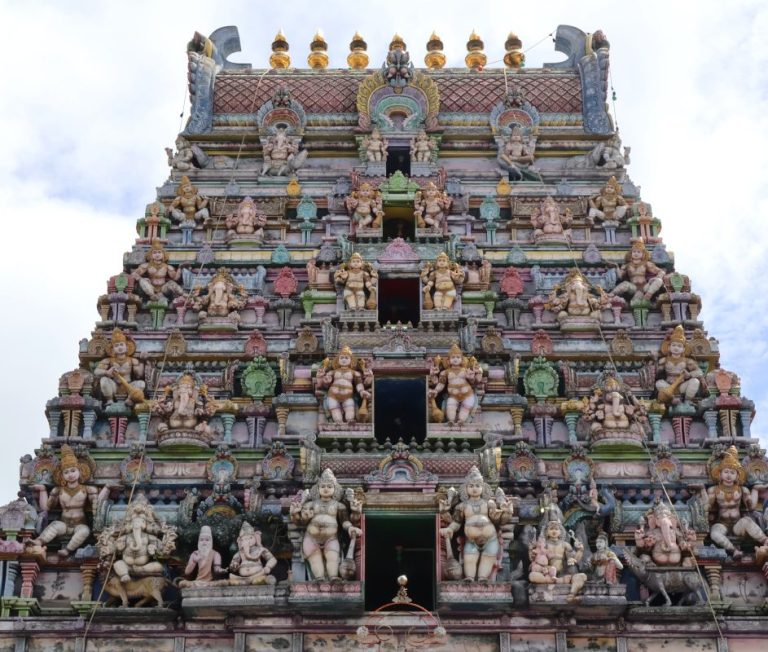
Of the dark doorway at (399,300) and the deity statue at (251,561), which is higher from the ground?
the dark doorway at (399,300)

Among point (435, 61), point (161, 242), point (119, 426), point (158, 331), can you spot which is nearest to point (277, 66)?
point (435, 61)

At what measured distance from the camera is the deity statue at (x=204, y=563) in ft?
89.9

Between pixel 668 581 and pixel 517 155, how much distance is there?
14565mm

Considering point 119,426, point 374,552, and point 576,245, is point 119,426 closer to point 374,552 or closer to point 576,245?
point 374,552

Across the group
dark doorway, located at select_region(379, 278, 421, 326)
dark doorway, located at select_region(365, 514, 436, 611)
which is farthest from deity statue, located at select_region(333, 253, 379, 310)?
dark doorway, located at select_region(365, 514, 436, 611)

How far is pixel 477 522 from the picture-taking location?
27.2 m

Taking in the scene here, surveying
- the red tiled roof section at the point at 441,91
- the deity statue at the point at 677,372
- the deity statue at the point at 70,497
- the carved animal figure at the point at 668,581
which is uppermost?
the red tiled roof section at the point at 441,91

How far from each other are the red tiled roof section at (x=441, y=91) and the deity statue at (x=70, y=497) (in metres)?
14.2

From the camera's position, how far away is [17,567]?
28.4m

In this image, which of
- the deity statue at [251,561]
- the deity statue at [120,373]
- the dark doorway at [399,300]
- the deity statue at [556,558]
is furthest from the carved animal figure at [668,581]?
the deity statue at [120,373]

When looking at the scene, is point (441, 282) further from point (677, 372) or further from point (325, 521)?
point (325, 521)

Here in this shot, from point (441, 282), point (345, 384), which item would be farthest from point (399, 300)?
point (345, 384)

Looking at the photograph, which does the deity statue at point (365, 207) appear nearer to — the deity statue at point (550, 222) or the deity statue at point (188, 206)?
the deity statue at point (188, 206)

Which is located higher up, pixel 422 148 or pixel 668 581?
pixel 422 148
